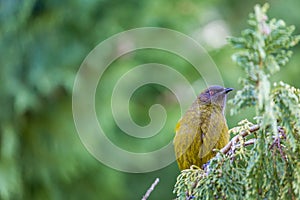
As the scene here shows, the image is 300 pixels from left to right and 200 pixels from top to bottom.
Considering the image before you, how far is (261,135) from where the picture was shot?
1.55 meters


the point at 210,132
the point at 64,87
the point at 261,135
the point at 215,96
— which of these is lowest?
the point at 261,135

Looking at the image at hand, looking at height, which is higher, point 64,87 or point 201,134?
point 64,87

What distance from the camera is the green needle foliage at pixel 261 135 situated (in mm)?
1387

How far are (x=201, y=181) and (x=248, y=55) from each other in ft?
1.51

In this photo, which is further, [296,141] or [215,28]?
[215,28]

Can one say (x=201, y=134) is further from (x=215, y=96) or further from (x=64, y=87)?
(x=64, y=87)

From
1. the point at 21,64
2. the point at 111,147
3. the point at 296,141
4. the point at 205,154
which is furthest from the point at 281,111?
the point at 21,64

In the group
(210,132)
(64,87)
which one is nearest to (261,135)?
(210,132)

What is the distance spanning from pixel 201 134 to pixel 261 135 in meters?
0.89

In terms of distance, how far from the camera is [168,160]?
560 centimetres

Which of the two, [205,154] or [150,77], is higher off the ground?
[150,77]

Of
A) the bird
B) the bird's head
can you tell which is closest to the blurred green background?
the bird's head

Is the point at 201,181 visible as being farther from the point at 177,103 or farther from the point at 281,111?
the point at 177,103

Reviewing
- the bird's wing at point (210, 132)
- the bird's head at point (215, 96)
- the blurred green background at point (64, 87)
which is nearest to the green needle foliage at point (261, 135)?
the bird's wing at point (210, 132)
